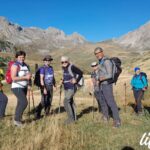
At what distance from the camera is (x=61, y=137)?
8062mm

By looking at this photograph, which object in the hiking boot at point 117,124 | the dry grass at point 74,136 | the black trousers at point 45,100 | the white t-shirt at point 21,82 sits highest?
the white t-shirt at point 21,82

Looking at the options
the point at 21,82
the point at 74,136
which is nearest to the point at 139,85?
the point at 21,82

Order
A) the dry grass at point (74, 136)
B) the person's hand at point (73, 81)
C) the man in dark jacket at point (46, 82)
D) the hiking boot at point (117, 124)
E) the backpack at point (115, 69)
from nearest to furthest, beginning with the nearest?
the dry grass at point (74, 136) → the hiking boot at point (117, 124) → the backpack at point (115, 69) → the person's hand at point (73, 81) → the man in dark jacket at point (46, 82)

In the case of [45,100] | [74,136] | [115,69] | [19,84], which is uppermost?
[115,69]

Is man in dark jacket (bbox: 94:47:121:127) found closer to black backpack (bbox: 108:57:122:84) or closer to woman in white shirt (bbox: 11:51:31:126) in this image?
black backpack (bbox: 108:57:122:84)

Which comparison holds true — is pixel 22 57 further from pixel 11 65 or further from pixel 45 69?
pixel 45 69

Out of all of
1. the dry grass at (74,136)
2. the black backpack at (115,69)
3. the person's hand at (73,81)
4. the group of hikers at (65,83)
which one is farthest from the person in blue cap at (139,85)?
the person's hand at (73,81)

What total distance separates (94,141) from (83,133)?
0.74 metres

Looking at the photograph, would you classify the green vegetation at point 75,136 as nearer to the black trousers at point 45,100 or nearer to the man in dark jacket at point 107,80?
the man in dark jacket at point 107,80

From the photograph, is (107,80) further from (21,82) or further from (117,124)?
(21,82)

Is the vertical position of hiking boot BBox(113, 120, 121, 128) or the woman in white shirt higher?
the woman in white shirt

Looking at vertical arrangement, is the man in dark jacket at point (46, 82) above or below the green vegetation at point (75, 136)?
above

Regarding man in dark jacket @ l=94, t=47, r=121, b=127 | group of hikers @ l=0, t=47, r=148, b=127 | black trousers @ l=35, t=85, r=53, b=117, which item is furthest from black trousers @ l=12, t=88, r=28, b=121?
man in dark jacket @ l=94, t=47, r=121, b=127

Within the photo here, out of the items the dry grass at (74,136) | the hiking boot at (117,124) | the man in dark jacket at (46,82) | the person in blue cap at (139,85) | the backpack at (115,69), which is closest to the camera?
the dry grass at (74,136)
